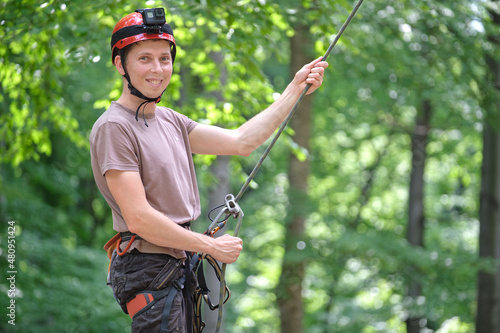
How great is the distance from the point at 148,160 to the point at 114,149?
0.47 feet

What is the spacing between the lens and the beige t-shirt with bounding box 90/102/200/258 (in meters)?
2.24

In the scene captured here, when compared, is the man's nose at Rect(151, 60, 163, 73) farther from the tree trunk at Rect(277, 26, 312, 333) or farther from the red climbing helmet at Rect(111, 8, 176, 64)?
Answer: the tree trunk at Rect(277, 26, 312, 333)

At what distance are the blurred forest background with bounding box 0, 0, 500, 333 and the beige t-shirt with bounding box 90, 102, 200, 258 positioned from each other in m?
1.81

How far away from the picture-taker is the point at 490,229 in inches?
333

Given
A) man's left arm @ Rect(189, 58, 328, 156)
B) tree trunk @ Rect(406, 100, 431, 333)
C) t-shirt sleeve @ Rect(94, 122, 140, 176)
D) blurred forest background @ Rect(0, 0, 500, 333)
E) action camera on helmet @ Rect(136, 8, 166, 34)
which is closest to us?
t-shirt sleeve @ Rect(94, 122, 140, 176)

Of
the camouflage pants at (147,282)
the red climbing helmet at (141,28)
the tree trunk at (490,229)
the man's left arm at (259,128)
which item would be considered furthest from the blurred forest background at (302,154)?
the camouflage pants at (147,282)

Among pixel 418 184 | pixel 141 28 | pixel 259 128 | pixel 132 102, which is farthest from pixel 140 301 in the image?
pixel 418 184

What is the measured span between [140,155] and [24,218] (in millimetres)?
8433

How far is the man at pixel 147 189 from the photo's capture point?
7.30ft

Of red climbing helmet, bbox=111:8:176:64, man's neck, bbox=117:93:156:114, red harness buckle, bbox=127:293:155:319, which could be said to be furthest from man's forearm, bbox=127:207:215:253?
red climbing helmet, bbox=111:8:176:64

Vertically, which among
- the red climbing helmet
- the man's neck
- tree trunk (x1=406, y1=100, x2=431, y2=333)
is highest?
the red climbing helmet

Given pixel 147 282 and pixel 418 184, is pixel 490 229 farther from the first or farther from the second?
pixel 147 282

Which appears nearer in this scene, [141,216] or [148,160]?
[141,216]

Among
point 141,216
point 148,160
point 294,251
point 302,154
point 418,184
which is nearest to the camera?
point 141,216
